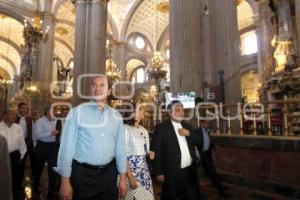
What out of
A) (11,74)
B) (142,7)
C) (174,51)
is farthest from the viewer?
(11,74)

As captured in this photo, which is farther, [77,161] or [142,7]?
[142,7]

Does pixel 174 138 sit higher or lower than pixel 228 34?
lower

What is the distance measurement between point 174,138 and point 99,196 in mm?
1280

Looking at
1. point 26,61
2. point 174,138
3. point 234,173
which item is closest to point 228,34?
point 234,173

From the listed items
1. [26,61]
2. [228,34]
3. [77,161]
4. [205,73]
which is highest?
[26,61]

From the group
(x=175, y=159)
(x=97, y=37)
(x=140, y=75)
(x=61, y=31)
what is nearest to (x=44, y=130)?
(x=175, y=159)

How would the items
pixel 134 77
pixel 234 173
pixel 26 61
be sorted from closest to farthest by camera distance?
pixel 234 173, pixel 26 61, pixel 134 77

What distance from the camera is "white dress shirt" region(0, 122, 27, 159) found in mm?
4383

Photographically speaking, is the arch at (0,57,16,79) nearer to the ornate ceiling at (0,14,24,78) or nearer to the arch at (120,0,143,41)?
the ornate ceiling at (0,14,24,78)

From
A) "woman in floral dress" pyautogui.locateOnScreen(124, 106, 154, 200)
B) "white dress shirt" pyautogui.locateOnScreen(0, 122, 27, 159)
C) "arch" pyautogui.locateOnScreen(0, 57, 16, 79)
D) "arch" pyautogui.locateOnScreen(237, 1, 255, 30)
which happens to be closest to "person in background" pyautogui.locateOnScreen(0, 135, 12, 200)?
"woman in floral dress" pyautogui.locateOnScreen(124, 106, 154, 200)

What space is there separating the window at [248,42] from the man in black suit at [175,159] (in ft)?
83.4

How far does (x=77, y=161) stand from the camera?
7.53 ft

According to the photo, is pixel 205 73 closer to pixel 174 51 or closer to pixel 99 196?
pixel 174 51

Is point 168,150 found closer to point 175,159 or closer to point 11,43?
point 175,159
